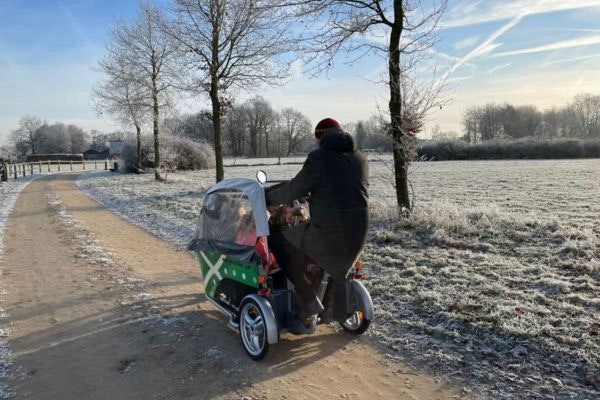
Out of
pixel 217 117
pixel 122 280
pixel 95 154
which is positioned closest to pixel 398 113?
pixel 122 280

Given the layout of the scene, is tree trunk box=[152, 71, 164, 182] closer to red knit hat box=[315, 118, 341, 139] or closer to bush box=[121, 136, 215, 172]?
bush box=[121, 136, 215, 172]

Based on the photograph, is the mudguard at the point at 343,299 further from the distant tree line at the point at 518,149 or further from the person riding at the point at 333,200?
the distant tree line at the point at 518,149

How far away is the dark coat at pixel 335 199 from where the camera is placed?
3893 mm

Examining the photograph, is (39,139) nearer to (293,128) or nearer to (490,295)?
(293,128)

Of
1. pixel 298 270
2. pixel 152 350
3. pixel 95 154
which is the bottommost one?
pixel 152 350

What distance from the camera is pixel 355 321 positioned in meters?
4.91

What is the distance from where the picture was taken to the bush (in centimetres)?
3330

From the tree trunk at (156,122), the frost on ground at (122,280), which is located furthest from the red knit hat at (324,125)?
the tree trunk at (156,122)

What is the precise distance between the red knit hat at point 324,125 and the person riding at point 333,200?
0.01m

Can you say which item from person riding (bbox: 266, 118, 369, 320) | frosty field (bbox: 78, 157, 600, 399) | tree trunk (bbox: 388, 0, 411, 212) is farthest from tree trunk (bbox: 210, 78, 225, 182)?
person riding (bbox: 266, 118, 369, 320)

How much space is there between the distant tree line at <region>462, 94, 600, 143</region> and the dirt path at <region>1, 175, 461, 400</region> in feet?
311

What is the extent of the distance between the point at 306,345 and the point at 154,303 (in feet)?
8.04

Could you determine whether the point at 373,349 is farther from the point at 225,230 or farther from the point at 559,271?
the point at 559,271

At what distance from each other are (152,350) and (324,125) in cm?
290
